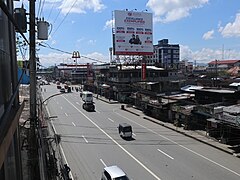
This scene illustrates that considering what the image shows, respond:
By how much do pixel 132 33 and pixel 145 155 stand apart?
29.1 metres

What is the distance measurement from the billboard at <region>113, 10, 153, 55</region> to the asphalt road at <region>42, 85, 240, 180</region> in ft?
57.0

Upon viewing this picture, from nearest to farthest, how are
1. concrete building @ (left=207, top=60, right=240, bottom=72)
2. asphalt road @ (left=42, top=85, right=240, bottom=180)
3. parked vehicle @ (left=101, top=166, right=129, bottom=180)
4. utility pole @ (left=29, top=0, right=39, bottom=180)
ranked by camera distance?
utility pole @ (left=29, top=0, right=39, bottom=180) < parked vehicle @ (left=101, top=166, right=129, bottom=180) < asphalt road @ (left=42, top=85, right=240, bottom=180) < concrete building @ (left=207, top=60, right=240, bottom=72)

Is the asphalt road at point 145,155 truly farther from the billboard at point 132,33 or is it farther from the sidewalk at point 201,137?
the billboard at point 132,33

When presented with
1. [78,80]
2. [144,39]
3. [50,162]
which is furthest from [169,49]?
[50,162]

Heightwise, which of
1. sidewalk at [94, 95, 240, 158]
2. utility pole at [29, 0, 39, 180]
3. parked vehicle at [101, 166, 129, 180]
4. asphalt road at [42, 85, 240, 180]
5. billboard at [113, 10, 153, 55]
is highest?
billboard at [113, 10, 153, 55]

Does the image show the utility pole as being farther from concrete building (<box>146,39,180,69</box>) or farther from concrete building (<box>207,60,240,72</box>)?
concrete building (<box>146,39,180,69</box>)

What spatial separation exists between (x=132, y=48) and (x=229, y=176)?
33457 mm

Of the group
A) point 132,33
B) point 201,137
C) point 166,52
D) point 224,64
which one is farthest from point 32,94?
point 224,64

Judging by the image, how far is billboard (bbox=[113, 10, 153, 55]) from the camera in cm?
4794

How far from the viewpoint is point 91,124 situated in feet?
121

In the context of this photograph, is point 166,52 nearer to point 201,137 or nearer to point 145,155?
point 201,137

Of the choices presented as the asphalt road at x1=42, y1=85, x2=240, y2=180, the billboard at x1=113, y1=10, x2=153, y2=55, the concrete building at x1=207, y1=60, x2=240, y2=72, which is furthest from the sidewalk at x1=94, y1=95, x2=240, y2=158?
the concrete building at x1=207, y1=60, x2=240, y2=72

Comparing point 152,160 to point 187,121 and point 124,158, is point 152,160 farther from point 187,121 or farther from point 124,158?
point 187,121

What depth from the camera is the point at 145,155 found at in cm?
2319
